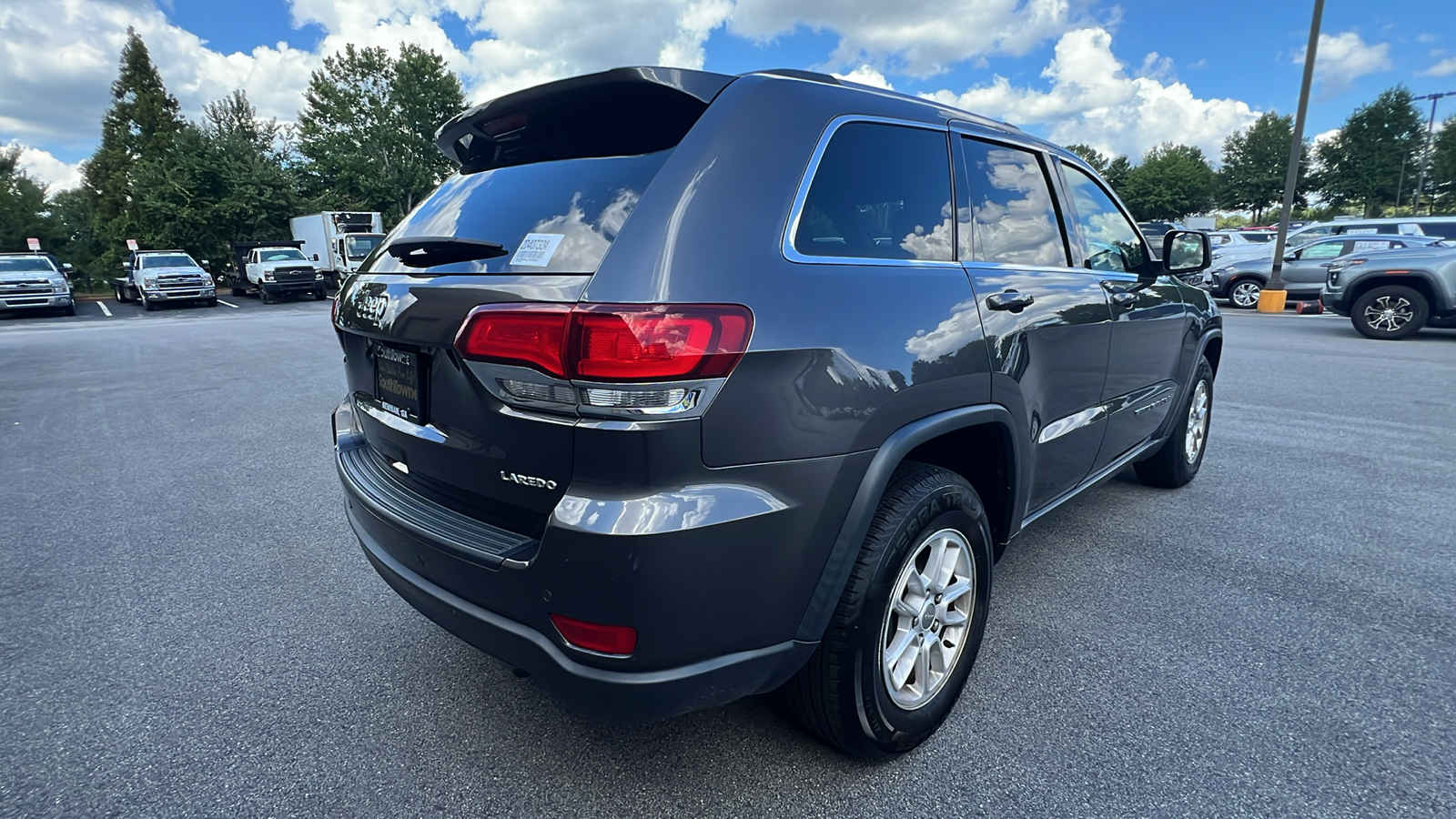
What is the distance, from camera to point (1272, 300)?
15.1 m

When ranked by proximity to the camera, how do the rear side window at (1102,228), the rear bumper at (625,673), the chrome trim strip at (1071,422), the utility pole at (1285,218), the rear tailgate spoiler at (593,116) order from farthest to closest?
the utility pole at (1285,218)
the rear side window at (1102,228)
the chrome trim strip at (1071,422)
the rear tailgate spoiler at (593,116)
the rear bumper at (625,673)

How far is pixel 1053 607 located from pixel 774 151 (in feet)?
7.08

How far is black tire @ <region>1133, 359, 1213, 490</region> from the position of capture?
4.16 metres

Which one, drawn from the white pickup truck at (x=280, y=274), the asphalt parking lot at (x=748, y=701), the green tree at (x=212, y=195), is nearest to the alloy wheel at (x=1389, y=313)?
the asphalt parking lot at (x=748, y=701)

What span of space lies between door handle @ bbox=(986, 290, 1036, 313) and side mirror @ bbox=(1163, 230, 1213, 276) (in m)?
1.52

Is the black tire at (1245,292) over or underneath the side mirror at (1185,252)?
underneath

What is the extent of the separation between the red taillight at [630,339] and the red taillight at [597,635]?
0.53 metres

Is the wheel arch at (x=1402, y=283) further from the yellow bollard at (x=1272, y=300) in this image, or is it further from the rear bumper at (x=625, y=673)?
the rear bumper at (x=625, y=673)

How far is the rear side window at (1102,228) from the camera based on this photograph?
3.16 metres

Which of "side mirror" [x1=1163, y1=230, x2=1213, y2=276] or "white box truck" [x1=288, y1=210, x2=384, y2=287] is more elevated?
"white box truck" [x1=288, y1=210, x2=384, y2=287]

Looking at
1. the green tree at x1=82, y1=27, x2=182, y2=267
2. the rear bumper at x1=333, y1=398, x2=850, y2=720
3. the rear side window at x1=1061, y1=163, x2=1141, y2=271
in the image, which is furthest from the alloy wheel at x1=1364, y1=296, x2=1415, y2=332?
the green tree at x1=82, y1=27, x2=182, y2=267

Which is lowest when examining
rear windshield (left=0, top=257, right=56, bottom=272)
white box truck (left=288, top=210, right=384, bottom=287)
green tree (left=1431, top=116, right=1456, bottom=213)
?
rear windshield (left=0, top=257, right=56, bottom=272)

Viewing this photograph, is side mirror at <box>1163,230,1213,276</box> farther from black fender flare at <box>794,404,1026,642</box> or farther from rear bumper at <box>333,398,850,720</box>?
rear bumper at <box>333,398,850,720</box>

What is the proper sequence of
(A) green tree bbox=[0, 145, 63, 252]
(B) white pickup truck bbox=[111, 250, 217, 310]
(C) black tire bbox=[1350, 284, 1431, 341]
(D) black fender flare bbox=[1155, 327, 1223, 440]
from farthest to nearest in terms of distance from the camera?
(A) green tree bbox=[0, 145, 63, 252]
(B) white pickup truck bbox=[111, 250, 217, 310]
(C) black tire bbox=[1350, 284, 1431, 341]
(D) black fender flare bbox=[1155, 327, 1223, 440]
